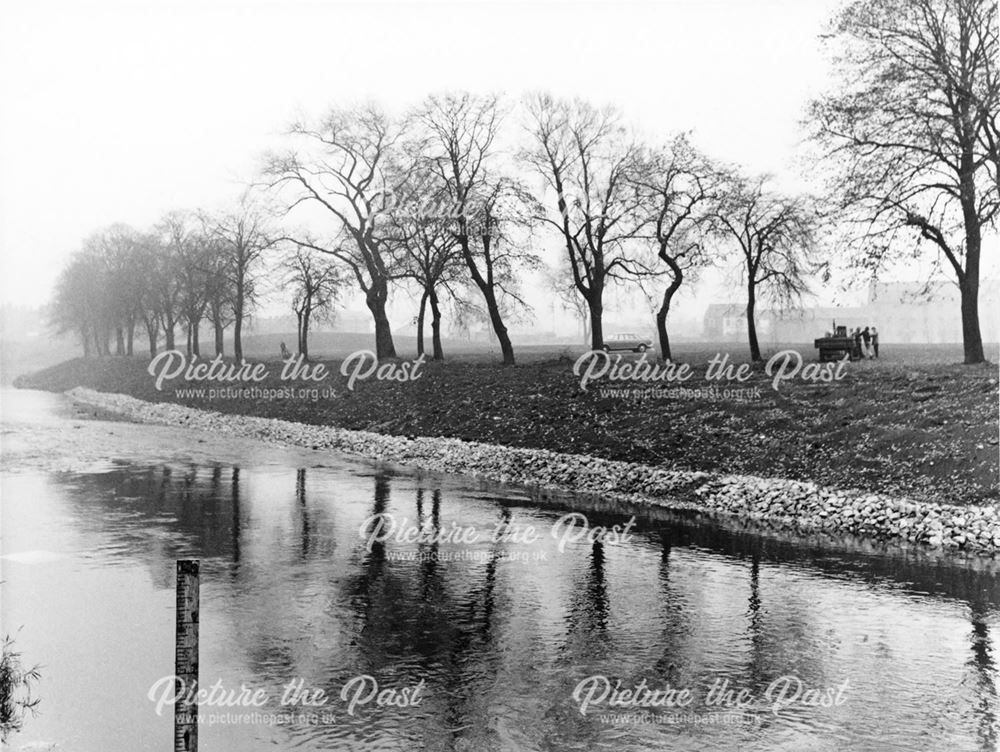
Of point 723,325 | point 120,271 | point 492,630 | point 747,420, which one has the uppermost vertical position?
point 120,271

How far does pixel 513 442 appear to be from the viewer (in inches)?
1334

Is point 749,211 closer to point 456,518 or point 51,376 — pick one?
point 456,518

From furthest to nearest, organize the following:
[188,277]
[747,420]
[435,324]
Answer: [188,277] < [435,324] < [747,420]

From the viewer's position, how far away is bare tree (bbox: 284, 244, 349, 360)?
63.5m

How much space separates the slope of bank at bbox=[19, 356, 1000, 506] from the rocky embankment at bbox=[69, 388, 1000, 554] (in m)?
0.87

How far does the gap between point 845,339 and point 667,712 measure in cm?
3398

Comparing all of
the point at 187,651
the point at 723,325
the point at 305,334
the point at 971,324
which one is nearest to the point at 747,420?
the point at 971,324

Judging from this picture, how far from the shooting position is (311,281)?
66.2 meters

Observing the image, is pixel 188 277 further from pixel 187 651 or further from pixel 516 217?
pixel 187 651

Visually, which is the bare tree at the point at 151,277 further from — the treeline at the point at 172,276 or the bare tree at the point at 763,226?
the bare tree at the point at 763,226

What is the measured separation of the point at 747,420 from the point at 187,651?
1007 inches

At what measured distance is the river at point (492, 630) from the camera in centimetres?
955

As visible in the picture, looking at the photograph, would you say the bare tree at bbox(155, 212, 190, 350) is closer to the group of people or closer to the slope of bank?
the slope of bank

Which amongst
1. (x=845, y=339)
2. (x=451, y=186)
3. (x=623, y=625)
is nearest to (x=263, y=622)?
(x=623, y=625)
